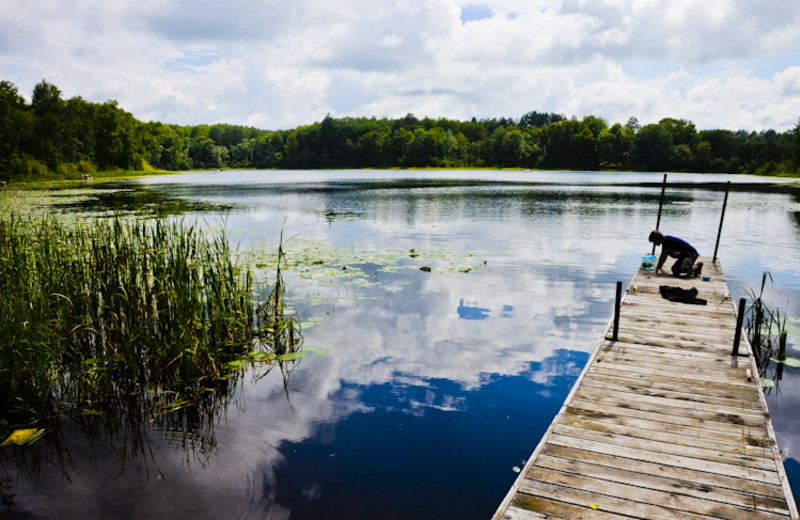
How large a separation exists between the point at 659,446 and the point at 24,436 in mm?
6358

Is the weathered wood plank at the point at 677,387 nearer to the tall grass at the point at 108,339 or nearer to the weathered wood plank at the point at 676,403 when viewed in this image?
the weathered wood plank at the point at 676,403

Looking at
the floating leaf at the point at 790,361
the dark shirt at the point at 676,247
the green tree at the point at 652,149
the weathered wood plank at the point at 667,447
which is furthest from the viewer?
the green tree at the point at 652,149

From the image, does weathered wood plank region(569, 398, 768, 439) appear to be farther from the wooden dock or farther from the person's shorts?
the person's shorts

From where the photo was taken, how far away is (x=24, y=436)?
17.2 ft

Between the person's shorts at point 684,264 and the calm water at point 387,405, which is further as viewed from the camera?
the person's shorts at point 684,264

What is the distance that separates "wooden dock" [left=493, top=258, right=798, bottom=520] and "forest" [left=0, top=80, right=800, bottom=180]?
233ft

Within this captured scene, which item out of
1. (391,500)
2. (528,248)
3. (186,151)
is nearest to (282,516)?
(391,500)

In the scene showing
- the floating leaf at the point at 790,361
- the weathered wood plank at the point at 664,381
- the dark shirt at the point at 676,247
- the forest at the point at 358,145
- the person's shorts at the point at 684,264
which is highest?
the forest at the point at 358,145

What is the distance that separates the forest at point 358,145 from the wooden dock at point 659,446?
71026 millimetres

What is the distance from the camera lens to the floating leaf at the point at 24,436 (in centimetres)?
518

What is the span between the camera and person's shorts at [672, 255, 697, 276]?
460 inches

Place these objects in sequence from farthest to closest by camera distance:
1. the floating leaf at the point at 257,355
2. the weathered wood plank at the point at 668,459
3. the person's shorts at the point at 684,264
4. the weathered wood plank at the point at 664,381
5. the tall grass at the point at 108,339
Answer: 1. the person's shorts at the point at 684,264
2. the floating leaf at the point at 257,355
3. the weathered wood plank at the point at 664,381
4. the tall grass at the point at 108,339
5. the weathered wood plank at the point at 668,459

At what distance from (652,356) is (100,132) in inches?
3860

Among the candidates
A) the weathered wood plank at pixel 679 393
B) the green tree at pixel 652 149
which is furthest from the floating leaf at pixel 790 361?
the green tree at pixel 652 149
